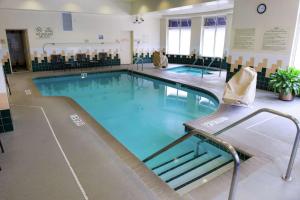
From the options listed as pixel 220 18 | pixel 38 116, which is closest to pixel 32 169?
pixel 38 116

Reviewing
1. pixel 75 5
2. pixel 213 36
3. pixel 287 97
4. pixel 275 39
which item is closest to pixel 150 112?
pixel 287 97

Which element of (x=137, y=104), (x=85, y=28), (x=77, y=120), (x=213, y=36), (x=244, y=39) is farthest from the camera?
(x=213, y=36)

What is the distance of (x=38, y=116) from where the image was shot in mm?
4223

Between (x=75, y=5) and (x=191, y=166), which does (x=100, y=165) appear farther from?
(x=75, y=5)

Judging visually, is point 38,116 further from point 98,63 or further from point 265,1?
point 98,63

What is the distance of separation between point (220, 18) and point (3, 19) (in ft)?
30.4

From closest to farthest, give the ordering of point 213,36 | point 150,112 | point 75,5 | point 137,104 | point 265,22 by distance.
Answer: point 150,112 < point 265,22 < point 137,104 < point 75,5 < point 213,36

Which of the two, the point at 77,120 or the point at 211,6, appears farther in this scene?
the point at 211,6

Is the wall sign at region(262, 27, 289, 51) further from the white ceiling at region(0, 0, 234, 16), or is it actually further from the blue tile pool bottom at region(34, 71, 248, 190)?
the white ceiling at region(0, 0, 234, 16)

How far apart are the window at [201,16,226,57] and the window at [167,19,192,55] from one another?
1.00 metres

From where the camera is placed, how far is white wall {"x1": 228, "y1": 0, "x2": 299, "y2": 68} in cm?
543

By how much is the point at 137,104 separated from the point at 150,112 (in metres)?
0.75

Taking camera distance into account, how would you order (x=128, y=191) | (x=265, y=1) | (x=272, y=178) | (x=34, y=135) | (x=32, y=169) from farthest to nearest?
1. (x=265, y=1)
2. (x=34, y=135)
3. (x=32, y=169)
4. (x=272, y=178)
5. (x=128, y=191)

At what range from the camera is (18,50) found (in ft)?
33.7
